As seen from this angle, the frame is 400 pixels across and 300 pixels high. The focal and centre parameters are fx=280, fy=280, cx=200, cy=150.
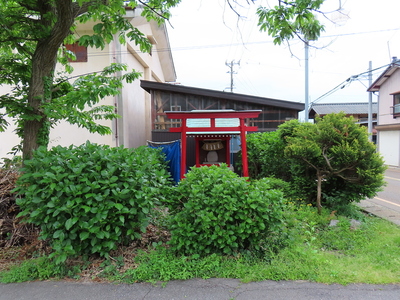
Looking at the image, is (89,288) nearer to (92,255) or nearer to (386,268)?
(92,255)

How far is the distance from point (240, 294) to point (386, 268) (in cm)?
198

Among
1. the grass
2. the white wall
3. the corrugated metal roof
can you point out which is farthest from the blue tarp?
the corrugated metal roof

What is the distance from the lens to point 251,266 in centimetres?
340

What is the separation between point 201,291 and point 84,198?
1.71m

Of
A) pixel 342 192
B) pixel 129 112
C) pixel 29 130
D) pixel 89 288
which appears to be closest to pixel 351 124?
pixel 342 192

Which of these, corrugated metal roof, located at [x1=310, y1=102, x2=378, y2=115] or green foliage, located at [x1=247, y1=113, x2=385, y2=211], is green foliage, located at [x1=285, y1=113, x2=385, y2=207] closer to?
green foliage, located at [x1=247, y1=113, x2=385, y2=211]

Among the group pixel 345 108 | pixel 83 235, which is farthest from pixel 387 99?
pixel 83 235

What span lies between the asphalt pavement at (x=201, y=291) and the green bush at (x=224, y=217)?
485 mm

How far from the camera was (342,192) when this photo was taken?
574 centimetres

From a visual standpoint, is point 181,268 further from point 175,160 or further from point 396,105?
point 396,105

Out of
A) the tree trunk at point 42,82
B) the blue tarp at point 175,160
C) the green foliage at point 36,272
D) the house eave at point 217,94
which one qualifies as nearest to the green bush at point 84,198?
the green foliage at point 36,272

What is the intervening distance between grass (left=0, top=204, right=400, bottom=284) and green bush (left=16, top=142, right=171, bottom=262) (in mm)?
261

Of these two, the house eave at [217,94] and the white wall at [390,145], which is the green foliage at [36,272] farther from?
the white wall at [390,145]

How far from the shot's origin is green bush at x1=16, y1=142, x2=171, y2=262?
327 centimetres
